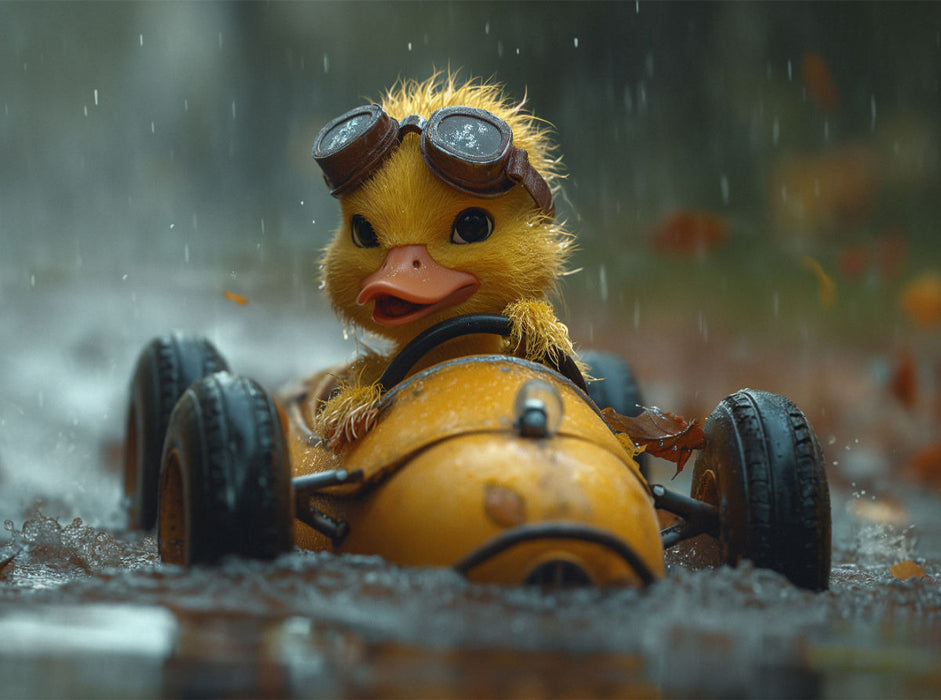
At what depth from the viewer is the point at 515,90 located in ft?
23.2

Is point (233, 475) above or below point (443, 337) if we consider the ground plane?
below

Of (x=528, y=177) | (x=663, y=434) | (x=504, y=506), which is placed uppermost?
(x=528, y=177)

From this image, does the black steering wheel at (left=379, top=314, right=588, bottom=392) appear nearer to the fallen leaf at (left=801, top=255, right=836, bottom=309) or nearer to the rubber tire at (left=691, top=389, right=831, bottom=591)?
the rubber tire at (left=691, top=389, right=831, bottom=591)

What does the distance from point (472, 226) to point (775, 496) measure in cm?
96

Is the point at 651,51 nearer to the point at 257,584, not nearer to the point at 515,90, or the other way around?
the point at 515,90

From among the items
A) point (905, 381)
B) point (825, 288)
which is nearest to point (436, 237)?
point (905, 381)

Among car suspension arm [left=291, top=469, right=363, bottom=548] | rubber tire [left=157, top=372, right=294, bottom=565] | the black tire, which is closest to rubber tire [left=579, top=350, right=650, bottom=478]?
the black tire

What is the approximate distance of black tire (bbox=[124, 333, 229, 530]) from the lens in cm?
320

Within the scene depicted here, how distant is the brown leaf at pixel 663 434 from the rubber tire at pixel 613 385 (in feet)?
2.16

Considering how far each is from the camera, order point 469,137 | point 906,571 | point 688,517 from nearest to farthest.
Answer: point 688,517 → point 469,137 → point 906,571

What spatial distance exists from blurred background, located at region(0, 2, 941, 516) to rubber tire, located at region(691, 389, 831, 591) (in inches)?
153

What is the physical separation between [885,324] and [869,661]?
5602 mm

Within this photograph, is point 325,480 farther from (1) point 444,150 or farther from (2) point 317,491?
(1) point 444,150

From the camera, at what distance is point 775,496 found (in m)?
2.21
